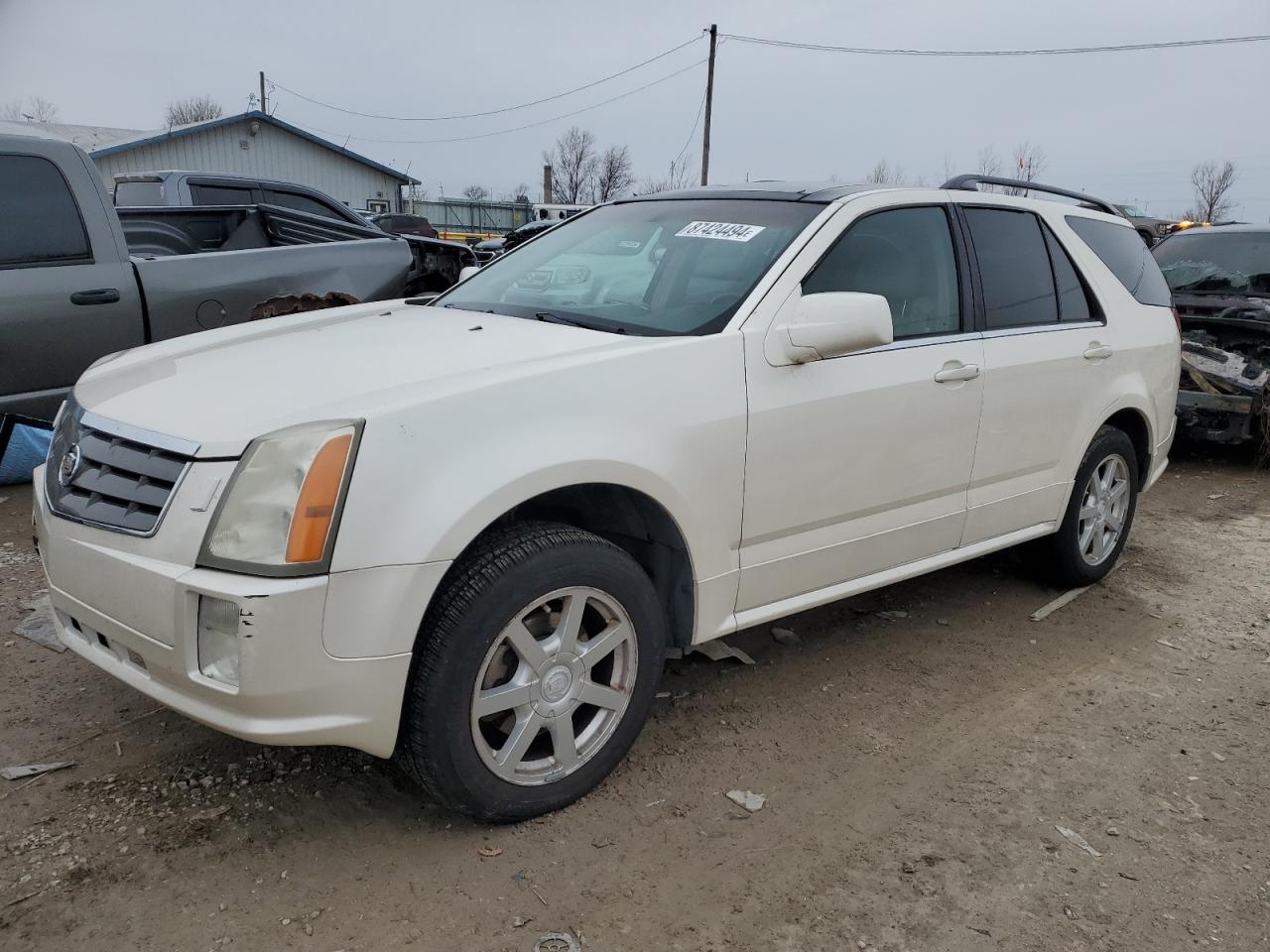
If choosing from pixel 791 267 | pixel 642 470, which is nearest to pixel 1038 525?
pixel 791 267

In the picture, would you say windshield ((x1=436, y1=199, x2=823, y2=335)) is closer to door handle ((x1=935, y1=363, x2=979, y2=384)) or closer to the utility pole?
door handle ((x1=935, y1=363, x2=979, y2=384))

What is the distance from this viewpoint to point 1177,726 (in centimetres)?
349

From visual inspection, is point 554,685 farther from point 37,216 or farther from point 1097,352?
point 37,216

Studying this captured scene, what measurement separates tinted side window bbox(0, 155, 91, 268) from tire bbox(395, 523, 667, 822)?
406 centimetres

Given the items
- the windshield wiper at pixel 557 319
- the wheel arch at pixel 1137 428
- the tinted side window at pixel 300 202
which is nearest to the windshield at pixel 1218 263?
the wheel arch at pixel 1137 428

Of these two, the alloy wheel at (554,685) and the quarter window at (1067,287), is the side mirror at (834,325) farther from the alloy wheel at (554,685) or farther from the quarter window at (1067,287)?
the quarter window at (1067,287)

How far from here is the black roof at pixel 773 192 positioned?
3451 mm

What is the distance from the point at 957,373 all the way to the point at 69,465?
2841mm

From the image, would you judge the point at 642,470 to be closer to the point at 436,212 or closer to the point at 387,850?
the point at 387,850

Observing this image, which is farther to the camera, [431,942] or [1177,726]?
[1177,726]

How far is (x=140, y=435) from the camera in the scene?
2.43 metres

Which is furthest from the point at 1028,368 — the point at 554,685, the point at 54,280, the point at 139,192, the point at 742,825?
the point at 139,192

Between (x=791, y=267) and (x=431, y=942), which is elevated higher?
(x=791, y=267)

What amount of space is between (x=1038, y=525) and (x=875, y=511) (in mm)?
1237
